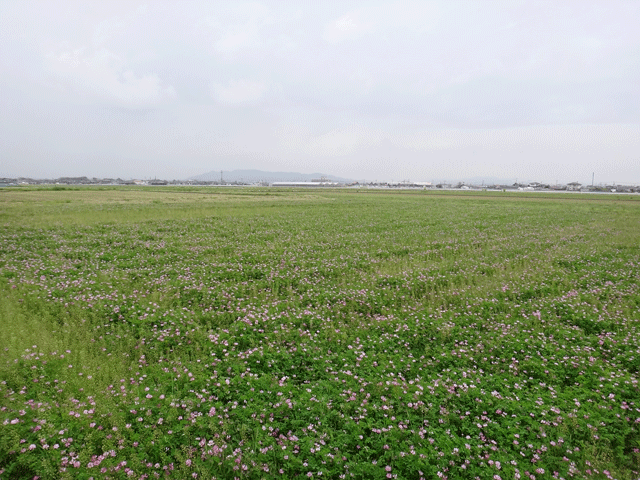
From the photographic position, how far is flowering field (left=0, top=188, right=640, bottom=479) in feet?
13.8

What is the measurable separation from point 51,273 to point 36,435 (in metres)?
9.41

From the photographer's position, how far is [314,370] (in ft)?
20.6

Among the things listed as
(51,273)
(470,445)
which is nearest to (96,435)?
(470,445)

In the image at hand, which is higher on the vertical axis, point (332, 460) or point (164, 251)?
point (164, 251)

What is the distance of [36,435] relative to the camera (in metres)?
4.23

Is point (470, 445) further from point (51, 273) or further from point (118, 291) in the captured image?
point (51, 273)

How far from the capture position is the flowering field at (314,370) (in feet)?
13.8

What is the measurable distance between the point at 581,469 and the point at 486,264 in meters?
11.0

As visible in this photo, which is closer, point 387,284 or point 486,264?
point 387,284

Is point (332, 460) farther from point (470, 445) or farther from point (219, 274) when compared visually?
point (219, 274)

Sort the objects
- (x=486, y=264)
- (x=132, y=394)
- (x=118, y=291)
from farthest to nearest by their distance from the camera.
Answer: (x=486, y=264) → (x=118, y=291) → (x=132, y=394)

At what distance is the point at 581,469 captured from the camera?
168 inches

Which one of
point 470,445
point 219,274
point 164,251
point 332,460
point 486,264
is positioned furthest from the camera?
point 164,251

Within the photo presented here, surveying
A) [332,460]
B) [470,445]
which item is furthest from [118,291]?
[470,445]
